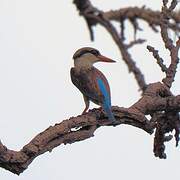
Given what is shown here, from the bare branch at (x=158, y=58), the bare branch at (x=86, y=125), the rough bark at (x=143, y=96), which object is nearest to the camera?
the bare branch at (x=86, y=125)

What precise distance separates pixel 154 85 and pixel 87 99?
72 centimetres

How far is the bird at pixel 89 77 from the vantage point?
6328 mm

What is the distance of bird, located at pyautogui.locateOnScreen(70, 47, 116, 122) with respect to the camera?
6.33 metres

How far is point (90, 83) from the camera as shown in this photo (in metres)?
6.40

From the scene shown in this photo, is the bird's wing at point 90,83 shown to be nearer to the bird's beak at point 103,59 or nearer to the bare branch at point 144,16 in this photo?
the bird's beak at point 103,59

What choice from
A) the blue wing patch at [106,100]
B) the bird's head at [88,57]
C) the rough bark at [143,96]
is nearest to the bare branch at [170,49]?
the rough bark at [143,96]

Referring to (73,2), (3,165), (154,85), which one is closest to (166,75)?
(154,85)

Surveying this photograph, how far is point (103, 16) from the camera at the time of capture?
594cm

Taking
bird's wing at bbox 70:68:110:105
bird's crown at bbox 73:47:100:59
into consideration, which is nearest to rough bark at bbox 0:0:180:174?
bird's wing at bbox 70:68:110:105

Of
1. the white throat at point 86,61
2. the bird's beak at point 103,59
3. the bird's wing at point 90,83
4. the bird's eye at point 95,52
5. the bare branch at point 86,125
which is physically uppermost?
the bird's eye at point 95,52

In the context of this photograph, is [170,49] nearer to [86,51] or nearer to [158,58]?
[158,58]

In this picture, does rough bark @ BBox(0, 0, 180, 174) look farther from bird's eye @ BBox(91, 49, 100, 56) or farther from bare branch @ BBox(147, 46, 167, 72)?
bird's eye @ BBox(91, 49, 100, 56)

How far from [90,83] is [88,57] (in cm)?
26

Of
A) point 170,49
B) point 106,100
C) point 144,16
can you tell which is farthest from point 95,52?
point 144,16
